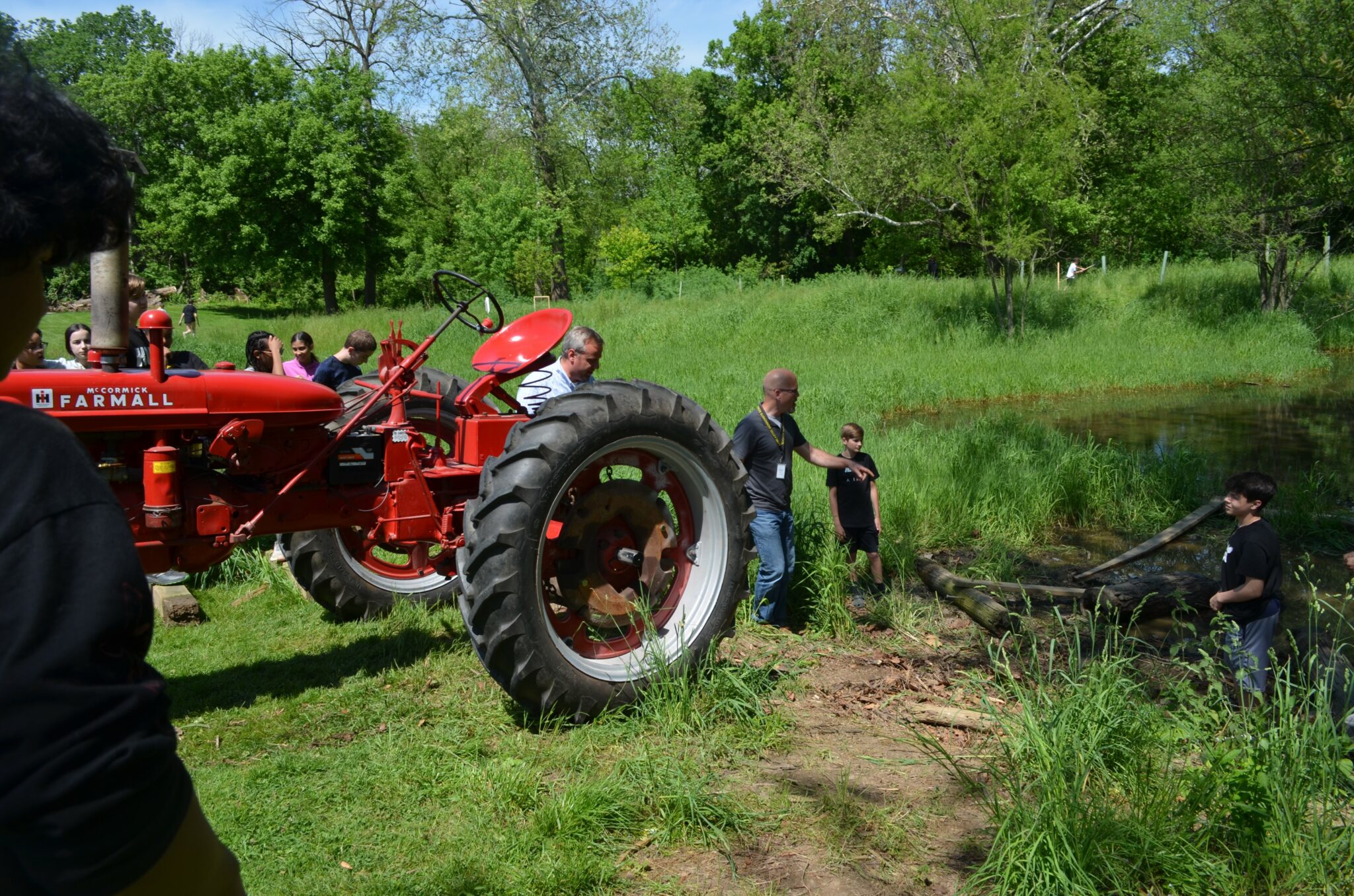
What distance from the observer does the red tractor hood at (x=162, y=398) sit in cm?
410

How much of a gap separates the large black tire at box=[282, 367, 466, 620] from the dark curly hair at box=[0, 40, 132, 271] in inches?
168

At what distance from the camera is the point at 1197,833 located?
314 cm

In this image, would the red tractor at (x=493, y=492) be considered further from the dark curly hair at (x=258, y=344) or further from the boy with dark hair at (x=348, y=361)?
the dark curly hair at (x=258, y=344)

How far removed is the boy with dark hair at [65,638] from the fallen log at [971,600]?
16.6 ft

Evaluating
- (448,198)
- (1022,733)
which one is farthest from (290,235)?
(1022,733)

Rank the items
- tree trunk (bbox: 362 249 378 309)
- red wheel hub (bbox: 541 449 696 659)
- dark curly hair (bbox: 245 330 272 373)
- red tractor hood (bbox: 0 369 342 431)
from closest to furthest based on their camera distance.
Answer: red tractor hood (bbox: 0 369 342 431) < red wheel hub (bbox: 541 449 696 659) < dark curly hair (bbox: 245 330 272 373) < tree trunk (bbox: 362 249 378 309)

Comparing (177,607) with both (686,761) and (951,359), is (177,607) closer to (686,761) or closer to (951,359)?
(686,761)

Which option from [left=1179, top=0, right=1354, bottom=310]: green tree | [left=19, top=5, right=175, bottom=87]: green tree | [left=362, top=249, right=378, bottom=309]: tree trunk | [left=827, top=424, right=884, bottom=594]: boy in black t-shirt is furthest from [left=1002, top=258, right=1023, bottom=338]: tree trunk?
[left=19, top=5, right=175, bottom=87]: green tree

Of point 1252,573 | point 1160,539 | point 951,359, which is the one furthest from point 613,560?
point 951,359

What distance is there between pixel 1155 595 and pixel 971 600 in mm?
1146

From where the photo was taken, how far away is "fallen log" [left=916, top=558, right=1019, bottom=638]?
6.11m

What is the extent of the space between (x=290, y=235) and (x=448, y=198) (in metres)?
8.56

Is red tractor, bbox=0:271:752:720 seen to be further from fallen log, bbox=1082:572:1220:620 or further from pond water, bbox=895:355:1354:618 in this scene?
pond water, bbox=895:355:1354:618

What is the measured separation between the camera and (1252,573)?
5.14 m
